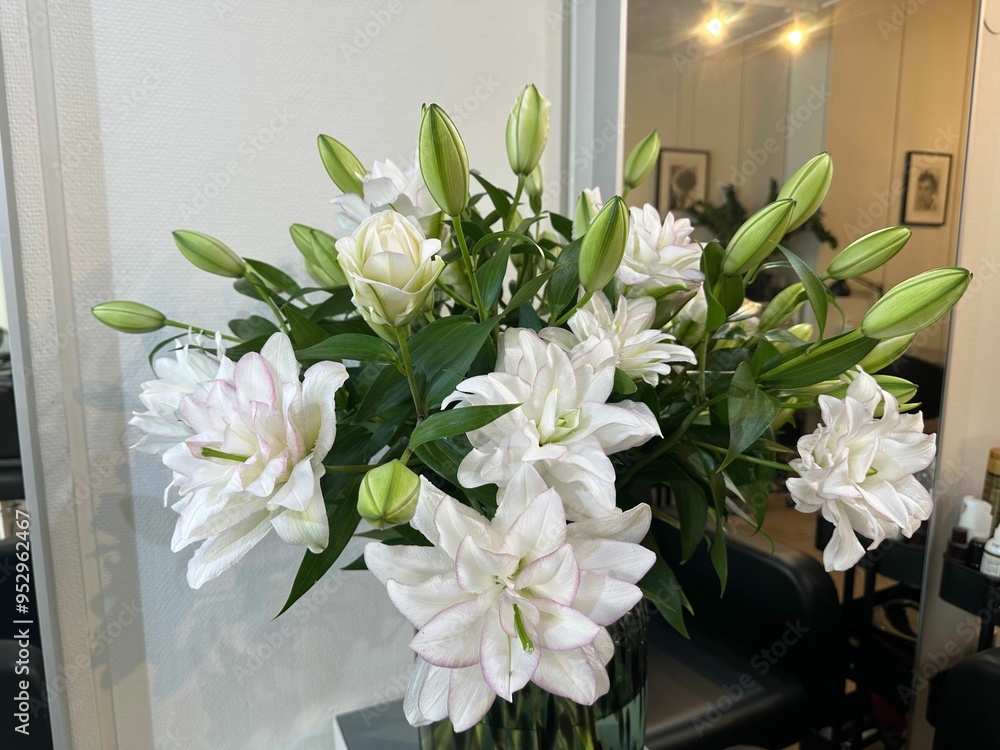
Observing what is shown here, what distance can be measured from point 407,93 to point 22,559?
72cm

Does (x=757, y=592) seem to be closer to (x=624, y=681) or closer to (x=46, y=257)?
(x=624, y=681)

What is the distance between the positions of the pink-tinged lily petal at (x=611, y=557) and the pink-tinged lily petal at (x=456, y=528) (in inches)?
2.3

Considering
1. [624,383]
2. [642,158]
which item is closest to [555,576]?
[624,383]

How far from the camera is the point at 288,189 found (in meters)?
0.86

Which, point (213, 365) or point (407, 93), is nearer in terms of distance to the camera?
point (213, 365)

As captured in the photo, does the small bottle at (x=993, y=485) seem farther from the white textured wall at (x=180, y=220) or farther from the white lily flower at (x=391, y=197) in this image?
the white lily flower at (x=391, y=197)

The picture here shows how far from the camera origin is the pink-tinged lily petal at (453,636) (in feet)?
1.38

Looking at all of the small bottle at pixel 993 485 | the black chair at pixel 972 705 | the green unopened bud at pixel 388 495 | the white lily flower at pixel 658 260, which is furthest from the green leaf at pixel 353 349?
the small bottle at pixel 993 485

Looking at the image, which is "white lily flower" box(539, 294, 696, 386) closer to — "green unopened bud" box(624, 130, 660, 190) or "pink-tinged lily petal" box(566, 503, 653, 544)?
"pink-tinged lily petal" box(566, 503, 653, 544)

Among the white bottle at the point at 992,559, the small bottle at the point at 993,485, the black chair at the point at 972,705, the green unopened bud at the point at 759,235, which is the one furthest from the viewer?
the small bottle at the point at 993,485

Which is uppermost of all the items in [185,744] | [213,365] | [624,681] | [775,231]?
[775,231]

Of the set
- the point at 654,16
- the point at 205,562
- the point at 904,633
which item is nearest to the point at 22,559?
the point at 205,562

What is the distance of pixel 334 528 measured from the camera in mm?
512

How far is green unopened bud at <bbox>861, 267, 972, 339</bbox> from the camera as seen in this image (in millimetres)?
498
